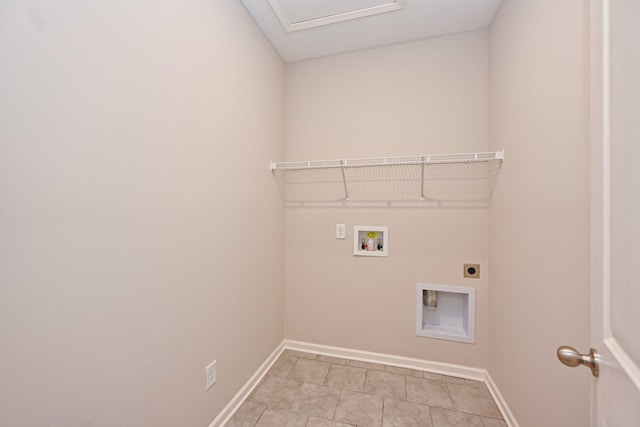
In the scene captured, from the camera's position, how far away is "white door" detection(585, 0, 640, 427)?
1.49 feet

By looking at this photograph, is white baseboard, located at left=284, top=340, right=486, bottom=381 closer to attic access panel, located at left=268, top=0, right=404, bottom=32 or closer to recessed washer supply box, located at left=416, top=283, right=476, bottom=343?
recessed washer supply box, located at left=416, top=283, right=476, bottom=343

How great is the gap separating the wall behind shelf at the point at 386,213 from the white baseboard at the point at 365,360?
0.05 meters

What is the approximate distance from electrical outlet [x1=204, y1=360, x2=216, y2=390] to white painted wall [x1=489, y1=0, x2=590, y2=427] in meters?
1.66

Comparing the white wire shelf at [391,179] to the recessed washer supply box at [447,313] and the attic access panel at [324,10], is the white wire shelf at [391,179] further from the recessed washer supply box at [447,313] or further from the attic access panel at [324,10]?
the attic access panel at [324,10]

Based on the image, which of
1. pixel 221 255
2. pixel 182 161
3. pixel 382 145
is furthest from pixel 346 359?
pixel 182 161

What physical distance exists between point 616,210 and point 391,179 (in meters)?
1.59

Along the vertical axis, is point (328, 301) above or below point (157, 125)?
below

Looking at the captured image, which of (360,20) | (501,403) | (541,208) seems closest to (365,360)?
(501,403)

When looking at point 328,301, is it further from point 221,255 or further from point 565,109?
point 565,109

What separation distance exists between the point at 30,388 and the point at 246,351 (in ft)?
3.88

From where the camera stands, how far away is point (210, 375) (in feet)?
4.62

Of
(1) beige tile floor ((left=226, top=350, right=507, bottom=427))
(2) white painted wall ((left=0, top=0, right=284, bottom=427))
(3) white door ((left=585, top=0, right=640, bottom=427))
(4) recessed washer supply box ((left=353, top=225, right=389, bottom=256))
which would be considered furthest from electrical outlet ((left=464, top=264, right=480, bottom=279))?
(2) white painted wall ((left=0, top=0, right=284, bottom=427))

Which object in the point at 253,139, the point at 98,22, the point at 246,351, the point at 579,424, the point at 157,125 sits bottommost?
the point at 246,351

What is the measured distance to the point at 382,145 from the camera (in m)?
2.09
